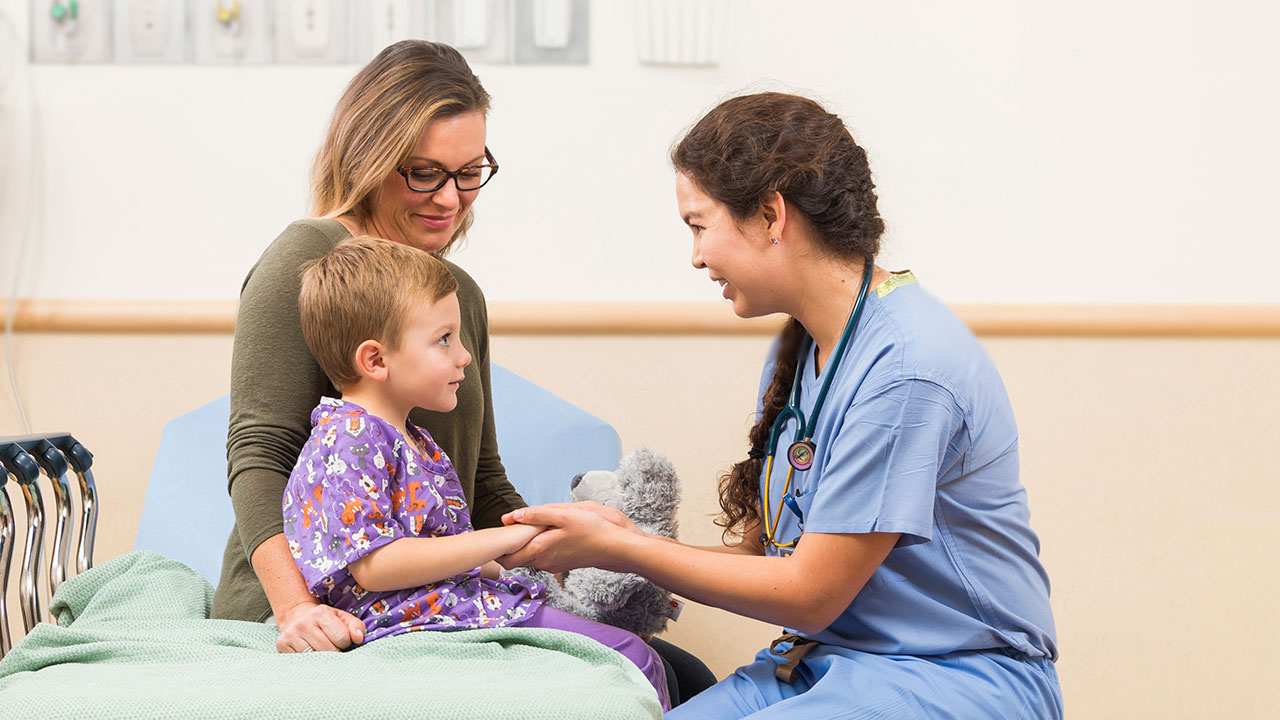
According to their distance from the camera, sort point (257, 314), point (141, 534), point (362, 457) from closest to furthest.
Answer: point (362, 457) → point (257, 314) → point (141, 534)

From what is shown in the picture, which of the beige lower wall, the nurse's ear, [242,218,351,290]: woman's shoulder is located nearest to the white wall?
the beige lower wall

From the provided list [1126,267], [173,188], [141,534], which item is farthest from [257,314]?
[1126,267]

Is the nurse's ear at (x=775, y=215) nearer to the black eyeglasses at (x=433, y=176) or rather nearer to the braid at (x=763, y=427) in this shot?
the braid at (x=763, y=427)

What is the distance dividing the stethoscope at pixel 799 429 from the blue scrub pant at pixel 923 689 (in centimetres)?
18

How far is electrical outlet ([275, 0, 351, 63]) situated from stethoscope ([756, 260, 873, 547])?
1325mm

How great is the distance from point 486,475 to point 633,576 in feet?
0.93

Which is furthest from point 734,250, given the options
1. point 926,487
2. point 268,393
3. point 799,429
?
point 268,393

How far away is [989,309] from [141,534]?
5.64 ft

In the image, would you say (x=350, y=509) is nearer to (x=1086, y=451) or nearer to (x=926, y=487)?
(x=926, y=487)

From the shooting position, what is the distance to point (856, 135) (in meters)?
2.14

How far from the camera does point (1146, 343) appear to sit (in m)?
2.22

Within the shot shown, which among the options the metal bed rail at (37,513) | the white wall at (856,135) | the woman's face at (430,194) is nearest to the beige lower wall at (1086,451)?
the white wall at (856,135)

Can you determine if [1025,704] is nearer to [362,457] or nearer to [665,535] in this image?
[665,535]

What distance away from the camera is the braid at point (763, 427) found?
1.37 m
